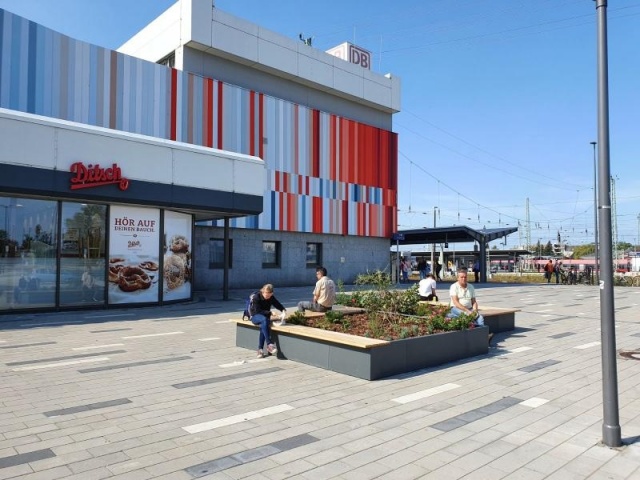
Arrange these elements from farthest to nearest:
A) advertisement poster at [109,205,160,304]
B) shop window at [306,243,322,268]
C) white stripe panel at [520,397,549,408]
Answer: shop window at [306,243,322,268] < advertisement poster at [109,205,160,304] < white stripe panel at [520,397,549,408]

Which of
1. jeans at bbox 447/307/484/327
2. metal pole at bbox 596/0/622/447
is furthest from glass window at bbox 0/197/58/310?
metal pole at bbox 596/0/622/447

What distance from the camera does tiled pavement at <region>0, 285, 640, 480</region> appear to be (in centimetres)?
426

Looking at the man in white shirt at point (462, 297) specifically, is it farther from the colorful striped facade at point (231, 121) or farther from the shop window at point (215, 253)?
the shop window at point (215, 253)

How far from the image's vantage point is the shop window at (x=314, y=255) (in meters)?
31.6

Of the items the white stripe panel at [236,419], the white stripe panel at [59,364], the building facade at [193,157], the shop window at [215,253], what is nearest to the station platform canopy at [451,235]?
the building facade at [193,157]

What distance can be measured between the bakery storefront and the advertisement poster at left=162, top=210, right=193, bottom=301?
0.11ft

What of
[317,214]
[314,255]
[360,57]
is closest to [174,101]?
[317,214]

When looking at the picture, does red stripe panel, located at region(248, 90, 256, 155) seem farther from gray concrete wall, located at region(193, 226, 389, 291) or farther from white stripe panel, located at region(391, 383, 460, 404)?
white stripe panel, located at region(391, 383, 460, 404)

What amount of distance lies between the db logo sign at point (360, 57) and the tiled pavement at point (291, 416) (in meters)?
30.7

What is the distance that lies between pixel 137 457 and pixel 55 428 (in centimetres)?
131

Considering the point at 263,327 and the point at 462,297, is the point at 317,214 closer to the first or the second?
the point at 462,297

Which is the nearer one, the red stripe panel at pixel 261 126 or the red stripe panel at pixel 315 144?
the red stripe panel at pixel 261 126

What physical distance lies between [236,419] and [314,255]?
87.2 feet

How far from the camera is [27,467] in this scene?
163 inches
